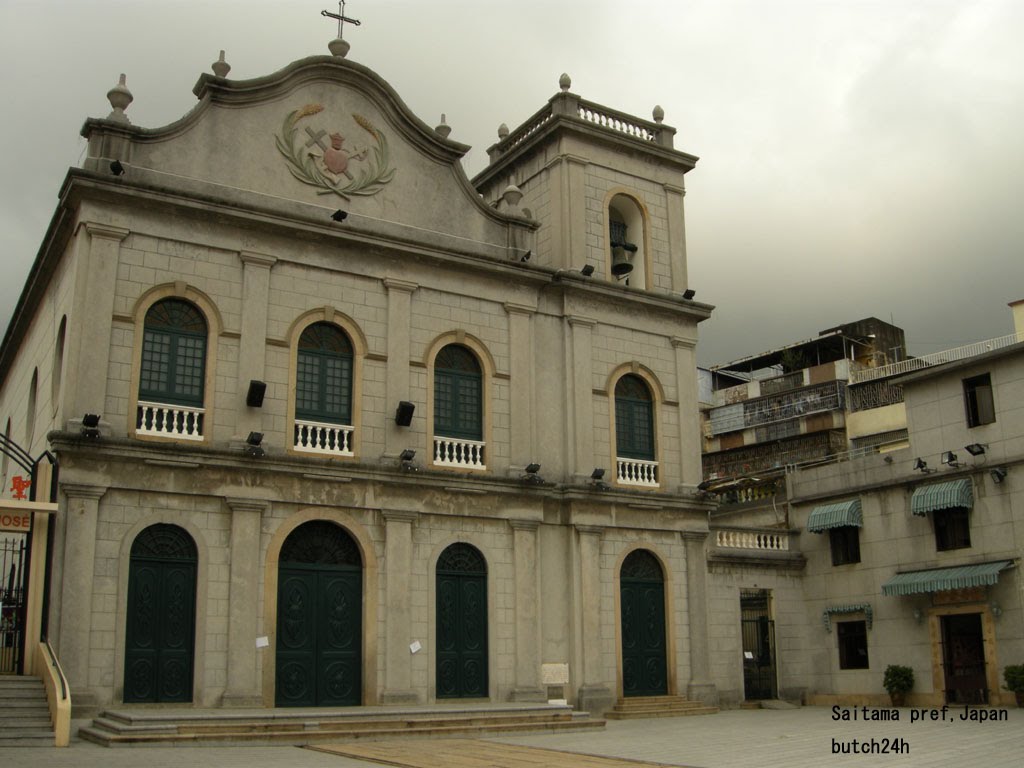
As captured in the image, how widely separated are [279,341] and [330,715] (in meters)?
6.96

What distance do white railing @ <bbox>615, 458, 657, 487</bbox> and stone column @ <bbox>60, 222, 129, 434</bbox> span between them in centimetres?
1060

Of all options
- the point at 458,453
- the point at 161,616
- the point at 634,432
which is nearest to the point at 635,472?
the point at 634,432

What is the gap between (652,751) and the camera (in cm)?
1519

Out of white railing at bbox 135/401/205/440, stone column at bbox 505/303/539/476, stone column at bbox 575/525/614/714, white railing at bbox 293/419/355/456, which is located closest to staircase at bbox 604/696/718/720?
stone column at bbox 575/525/614/714

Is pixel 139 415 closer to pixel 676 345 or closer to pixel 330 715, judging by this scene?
pixel 330 715

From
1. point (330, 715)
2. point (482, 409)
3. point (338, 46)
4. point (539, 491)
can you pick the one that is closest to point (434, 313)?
point (482, 409)

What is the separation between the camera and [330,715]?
17.0 meters

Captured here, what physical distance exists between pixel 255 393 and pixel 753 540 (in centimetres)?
1354

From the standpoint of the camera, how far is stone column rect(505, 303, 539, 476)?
891 inches

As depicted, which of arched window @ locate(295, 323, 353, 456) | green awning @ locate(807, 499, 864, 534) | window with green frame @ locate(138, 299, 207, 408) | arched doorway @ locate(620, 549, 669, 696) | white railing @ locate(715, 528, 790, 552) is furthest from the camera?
white railing @ locate(715, 528, 790, 552)

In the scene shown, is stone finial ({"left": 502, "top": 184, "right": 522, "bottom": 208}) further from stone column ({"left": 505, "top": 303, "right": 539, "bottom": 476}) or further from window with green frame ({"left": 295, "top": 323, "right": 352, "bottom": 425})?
window with green frame ({"left": 295, "top": 323, "right": 352, "bottom": 425})

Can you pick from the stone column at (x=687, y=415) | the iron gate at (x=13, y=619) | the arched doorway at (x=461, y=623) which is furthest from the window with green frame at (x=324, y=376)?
the stone column at (x=687, y=415)

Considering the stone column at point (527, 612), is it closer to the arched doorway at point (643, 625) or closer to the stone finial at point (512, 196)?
the arched doorway at point (643, 625)

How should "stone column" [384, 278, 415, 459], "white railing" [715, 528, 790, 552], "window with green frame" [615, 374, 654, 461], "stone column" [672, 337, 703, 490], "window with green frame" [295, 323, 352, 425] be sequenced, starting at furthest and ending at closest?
"white railing" [715, 528, 790, 552] < "stone column" [672, 337, 703, 490] < "window with green frame" [615, 374, 654, 461] < "stone column" [384, 278, 415, 459] < "window with green frame" [295, 323, 352, 425]
